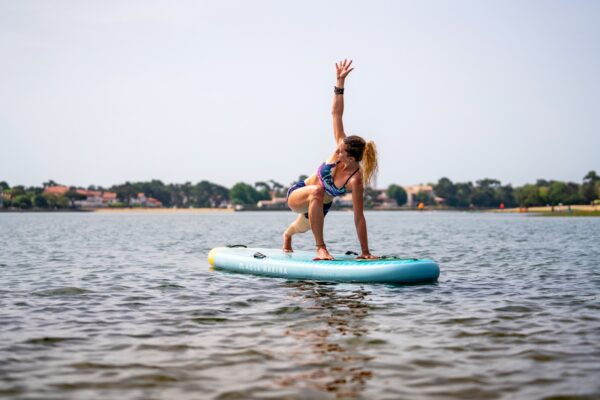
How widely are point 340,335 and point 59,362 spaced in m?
2.71

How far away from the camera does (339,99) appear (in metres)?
10.5

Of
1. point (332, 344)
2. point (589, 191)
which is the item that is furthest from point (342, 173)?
point (589, 191)

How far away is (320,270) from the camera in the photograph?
10344 mm

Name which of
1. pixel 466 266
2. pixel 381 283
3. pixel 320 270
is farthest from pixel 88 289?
pixel 466 266

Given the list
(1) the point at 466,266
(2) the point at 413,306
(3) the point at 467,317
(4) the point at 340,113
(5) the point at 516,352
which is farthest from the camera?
(1) the point at 466,266

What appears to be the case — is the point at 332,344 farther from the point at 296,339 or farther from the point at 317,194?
the point at 317,194

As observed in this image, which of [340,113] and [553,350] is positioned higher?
[340,113]

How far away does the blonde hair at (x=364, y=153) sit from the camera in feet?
33.9

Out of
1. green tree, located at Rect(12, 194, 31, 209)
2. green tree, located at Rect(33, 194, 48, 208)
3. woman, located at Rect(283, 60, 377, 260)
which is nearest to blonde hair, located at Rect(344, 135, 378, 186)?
woman, located at Rect(283, 60, 377, 260)

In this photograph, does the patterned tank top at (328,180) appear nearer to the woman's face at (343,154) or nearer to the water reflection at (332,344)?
the woman's face at (343,154)

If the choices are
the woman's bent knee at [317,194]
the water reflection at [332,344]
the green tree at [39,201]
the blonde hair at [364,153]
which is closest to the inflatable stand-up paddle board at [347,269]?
the water reflection at [332,344]

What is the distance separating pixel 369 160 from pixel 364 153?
Answer: 5.8 inches

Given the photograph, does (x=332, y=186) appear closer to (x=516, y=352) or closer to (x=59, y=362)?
(x=516, y=352)

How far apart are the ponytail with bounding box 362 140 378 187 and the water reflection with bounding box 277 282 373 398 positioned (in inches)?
82.0
